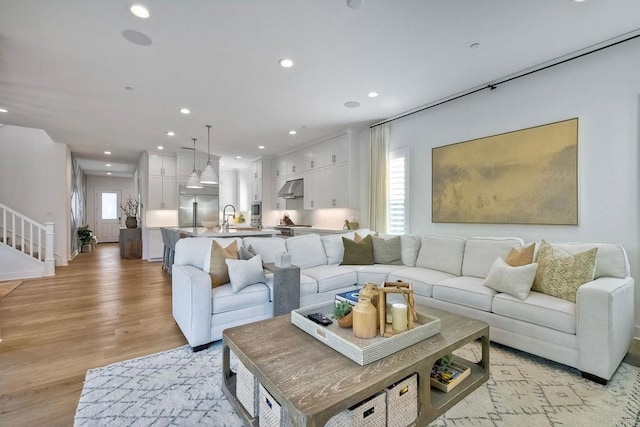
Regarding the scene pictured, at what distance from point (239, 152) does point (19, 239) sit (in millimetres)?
4782

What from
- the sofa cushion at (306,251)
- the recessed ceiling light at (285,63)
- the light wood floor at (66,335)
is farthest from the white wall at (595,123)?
the light wood floor at (66,335)

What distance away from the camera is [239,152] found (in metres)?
7.46

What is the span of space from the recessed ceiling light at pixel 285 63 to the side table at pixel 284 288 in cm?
209

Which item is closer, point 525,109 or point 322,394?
point 322,394

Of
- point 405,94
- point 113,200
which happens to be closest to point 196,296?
point 405,94

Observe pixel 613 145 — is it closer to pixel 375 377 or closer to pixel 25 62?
pixel 375 377

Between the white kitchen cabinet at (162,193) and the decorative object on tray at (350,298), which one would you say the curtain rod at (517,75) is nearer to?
the decorative object on tray at (350,298)

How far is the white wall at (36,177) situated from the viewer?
19.9 feet

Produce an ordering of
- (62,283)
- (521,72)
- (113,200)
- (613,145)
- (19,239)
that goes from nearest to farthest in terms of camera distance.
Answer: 1. (613,145)
2. (521,72)
3. (62,283)
4. (19,239)
5. (113,200)

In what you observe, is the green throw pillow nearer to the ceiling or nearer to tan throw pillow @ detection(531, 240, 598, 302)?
tan throw pillow @ detection(531, 240, 598, 302)

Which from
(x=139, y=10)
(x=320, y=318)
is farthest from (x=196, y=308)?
(x=139, y=10)

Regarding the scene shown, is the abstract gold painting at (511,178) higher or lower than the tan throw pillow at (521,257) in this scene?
higher

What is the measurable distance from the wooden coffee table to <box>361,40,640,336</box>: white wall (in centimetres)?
207

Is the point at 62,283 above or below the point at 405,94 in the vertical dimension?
below
